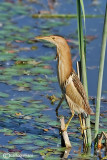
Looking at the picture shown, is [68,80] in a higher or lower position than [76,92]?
higher

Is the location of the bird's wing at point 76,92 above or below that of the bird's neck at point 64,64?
below

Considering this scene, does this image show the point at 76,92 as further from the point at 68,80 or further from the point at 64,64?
the point at 64,64

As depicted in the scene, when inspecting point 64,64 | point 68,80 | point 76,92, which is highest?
point 64,64

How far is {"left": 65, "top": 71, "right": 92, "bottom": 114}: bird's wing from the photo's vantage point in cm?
570

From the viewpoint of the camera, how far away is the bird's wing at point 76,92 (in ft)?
18.7

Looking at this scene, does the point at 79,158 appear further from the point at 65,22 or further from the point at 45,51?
the point at 65,22

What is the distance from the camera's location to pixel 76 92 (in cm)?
576

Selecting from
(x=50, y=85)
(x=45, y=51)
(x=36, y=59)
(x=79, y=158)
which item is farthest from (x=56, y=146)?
(x=45, y=51)

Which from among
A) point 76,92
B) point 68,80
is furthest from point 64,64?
point 76,92

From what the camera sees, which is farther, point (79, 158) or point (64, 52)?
point (64, 52)

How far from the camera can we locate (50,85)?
7.45 m

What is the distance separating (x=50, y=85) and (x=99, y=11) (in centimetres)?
436

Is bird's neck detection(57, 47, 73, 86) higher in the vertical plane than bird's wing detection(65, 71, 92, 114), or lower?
higher

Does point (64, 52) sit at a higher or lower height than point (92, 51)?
higher
